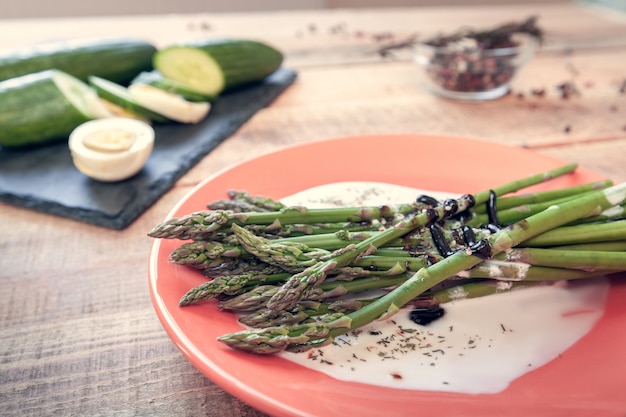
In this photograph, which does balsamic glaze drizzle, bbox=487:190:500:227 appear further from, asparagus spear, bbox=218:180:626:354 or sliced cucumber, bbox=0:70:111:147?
sliced cucumber, bbox=0:70:111:147

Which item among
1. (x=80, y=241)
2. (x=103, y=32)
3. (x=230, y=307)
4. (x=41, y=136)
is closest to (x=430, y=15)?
(x=103, y=32)

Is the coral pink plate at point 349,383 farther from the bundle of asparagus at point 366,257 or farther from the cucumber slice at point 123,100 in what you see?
the cucumber slice at point 123,100

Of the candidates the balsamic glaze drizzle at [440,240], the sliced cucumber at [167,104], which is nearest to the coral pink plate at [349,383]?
the balsamic glaze drizzle at [440,240]

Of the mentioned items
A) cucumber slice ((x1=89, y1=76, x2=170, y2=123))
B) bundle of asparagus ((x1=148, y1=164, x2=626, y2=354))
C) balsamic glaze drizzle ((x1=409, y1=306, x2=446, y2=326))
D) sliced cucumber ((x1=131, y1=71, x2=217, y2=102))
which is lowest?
cucumber slice ((x1=89, y1=76, x2=170, y2=123))

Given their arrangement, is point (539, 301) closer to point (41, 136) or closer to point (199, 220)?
point (199, 220)

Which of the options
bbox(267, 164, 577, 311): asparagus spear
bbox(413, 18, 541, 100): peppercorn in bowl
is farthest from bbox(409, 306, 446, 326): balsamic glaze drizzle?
bbox(413, 18, 541, 100): peppercorn in bowl

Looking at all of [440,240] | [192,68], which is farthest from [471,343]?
[192,68]
